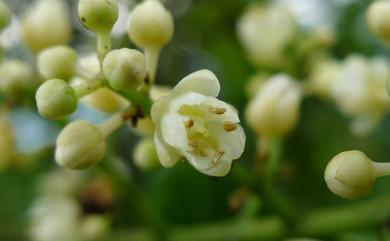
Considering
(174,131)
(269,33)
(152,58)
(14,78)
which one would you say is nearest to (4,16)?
(14,78)

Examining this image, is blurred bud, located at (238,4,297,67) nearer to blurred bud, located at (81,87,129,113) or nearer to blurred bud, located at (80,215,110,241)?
blurred bud, located at (80,215,110,241)

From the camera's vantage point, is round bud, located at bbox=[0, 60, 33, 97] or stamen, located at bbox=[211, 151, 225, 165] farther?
round bud, located at bbox=[0, 60, 33, 97]

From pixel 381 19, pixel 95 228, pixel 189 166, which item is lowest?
pixel 95 228

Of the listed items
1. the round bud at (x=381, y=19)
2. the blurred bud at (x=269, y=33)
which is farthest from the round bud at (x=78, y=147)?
the blurred bud at (x=269, y=33)

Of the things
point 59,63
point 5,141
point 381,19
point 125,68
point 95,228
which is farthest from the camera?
point 95,228

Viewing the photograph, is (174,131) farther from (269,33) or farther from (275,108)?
(269,33)

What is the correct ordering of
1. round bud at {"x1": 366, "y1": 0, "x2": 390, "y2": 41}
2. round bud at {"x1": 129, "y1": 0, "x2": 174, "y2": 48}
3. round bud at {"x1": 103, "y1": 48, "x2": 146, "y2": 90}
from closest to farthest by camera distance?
1. round bud at {"x1": 103, "y1": 48, "x2": 146, "y2": 90}
2. round bud at {"x1": 129, "y1": 0, "x2": 174, "y2": 48}
3. round bud at {"x1": 366, "y1": 0, "x2": 390, "y2": 41}

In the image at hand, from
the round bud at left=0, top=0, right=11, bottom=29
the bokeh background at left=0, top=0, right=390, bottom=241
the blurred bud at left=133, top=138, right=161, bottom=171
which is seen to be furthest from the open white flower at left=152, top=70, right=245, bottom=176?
→ the bokeh background at left=0, top=0, right=390, bottom=241
